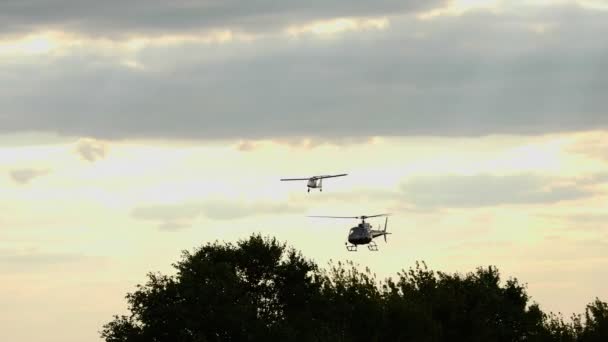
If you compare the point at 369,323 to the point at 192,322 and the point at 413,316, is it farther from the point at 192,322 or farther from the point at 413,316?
the point at 192,322

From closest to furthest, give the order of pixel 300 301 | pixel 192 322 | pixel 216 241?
pixel 192 322 → pixel 300 301 → pixel 216 241

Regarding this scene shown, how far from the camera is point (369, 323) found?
167125 mm

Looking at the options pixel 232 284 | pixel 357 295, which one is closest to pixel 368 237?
pixel 357 295

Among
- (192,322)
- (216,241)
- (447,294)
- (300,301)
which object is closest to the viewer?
(192,322)

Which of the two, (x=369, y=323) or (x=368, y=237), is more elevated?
(x=368, y=237)

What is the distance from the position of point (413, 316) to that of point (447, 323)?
48.3ft

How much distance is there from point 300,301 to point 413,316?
13.4 meters

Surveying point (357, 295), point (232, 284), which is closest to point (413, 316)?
point (357, 295)

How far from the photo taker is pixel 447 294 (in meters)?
189

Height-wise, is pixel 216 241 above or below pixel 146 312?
above

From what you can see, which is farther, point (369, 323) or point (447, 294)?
point (447, 294)

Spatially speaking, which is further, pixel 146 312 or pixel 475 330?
pixel 475 330

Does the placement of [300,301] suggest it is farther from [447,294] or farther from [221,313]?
[447,294]

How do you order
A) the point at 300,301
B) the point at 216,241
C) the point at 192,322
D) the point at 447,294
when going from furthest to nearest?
1. the point at 447,294
2. the point at 216,241
3. the point at 300,301
4. the point at 192,322
